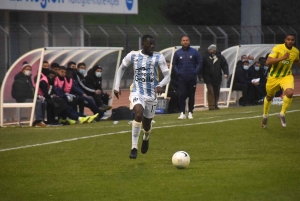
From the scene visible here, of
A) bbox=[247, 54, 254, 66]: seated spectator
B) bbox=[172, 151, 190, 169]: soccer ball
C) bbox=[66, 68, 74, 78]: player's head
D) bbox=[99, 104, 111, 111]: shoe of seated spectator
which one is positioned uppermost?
bbox=[247, 54, 254, 66]: seated spectator

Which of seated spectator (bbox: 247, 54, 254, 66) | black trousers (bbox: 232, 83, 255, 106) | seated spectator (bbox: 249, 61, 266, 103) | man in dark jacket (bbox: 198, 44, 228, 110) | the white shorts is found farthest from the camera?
seated spectator (bbox: 247, 54, 254, 66)

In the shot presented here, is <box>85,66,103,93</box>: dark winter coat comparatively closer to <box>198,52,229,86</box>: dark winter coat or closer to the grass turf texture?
<box>198,52,229,86</box>: dark winter coat

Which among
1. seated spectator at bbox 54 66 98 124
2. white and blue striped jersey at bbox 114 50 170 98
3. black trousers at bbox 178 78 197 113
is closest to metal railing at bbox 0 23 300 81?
seated spectator at bbox 54 66 98 124

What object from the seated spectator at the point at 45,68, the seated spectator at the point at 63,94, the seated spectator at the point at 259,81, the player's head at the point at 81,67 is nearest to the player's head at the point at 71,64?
the player's head at the point at 81,67

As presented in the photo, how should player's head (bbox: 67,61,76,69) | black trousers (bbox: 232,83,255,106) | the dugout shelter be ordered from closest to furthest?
the dugout shelter
player's head (bbox: 67,61,76,69)
black trousers (bbox: 232,83,255,106)

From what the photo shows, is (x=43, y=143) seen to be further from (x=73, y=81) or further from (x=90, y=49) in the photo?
(x=90, y=49)

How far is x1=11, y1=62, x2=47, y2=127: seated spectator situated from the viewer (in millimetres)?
21438

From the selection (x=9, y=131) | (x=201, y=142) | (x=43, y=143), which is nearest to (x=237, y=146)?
(x=201, y=142)

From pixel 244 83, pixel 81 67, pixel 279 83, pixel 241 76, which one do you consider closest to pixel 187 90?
pixel 81 67

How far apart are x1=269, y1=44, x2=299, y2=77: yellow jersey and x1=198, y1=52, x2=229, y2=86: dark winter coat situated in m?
9.07

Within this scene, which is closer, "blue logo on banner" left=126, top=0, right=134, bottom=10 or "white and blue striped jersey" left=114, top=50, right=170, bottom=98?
"white and blue striped jersey" left=114, top=50, right=170, bottom=98

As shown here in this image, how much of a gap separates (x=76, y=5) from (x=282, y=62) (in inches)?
838

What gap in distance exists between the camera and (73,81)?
902 inches

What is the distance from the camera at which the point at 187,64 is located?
21.6 m
